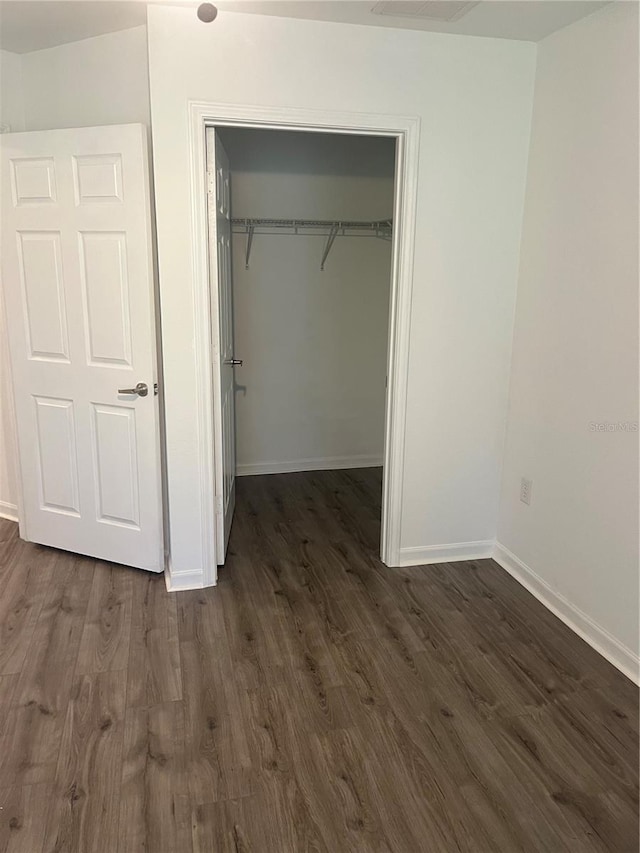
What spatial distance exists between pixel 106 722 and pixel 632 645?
1971mm

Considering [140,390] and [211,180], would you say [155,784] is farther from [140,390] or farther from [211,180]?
[211,180]

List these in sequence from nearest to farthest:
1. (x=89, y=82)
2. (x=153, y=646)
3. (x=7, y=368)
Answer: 1. (x=153, y=646)
2. (x=89, y=82)
3. (x=7, y=368)

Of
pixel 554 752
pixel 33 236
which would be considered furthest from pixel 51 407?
pixel 554 752

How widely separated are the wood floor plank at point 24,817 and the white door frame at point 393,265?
126 cm

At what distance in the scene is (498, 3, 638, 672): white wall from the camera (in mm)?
2307

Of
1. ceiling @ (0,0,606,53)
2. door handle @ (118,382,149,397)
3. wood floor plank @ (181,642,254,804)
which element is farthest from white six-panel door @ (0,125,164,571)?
wood floor plank @ (181,642,254,804)

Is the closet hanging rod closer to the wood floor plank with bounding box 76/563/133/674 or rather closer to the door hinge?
the door hinge

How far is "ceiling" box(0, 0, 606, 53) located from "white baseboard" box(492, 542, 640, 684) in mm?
2449

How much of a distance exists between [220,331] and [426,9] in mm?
1605

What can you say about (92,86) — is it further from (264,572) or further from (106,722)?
(106,722)

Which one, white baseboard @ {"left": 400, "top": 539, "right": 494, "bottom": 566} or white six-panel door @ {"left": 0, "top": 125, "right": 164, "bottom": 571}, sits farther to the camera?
white baseboard @ {"left": 400, "top": 539, "right": 494, "bottom": 566}

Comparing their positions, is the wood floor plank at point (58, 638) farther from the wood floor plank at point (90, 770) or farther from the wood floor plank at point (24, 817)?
the wood floor plank at point (24, 817)

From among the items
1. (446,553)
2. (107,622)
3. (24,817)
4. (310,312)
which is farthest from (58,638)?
(310,312)

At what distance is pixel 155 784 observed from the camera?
1.82 meters
